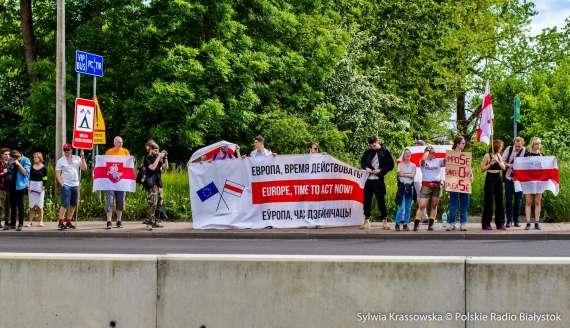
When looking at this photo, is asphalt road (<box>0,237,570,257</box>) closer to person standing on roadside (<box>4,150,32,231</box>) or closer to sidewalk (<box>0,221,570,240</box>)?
sidewalk (<box>0,221,570,240</box>)

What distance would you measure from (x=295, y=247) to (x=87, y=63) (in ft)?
27.3

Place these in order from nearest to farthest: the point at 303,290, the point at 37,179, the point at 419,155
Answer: the point at 303,290
the point at 37,179
the point at 419,155

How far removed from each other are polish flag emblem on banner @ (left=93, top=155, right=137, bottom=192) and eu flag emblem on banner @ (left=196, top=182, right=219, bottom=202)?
164cm

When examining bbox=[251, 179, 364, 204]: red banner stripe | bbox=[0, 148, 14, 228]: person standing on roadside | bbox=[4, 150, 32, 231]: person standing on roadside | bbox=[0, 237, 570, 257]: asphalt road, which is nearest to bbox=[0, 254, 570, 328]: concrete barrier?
bbox=[0, 237, 570, 257]: asphalt road

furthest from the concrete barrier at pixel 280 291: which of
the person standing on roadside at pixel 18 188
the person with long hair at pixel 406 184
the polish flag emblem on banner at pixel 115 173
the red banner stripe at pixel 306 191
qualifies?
the person standing on roadside at pixel 18 188

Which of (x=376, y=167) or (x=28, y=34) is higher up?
(x=28, y=34)

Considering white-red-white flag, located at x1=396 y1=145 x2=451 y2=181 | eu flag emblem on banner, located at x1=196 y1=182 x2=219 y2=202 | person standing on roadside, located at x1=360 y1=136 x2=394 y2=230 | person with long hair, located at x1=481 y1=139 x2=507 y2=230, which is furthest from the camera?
eu flag emblem on banner, located at x1=196 y1=182 x2=219 y2=202

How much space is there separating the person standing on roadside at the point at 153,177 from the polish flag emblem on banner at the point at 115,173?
96 centimetres

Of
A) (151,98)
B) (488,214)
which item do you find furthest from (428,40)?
(488,214)

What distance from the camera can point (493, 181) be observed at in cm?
1531

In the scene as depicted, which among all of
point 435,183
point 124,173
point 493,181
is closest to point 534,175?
point 493,181

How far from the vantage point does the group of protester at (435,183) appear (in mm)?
15248

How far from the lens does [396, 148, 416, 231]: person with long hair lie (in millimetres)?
15797

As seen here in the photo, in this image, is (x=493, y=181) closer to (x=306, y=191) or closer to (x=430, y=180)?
(x=430, y=180)
